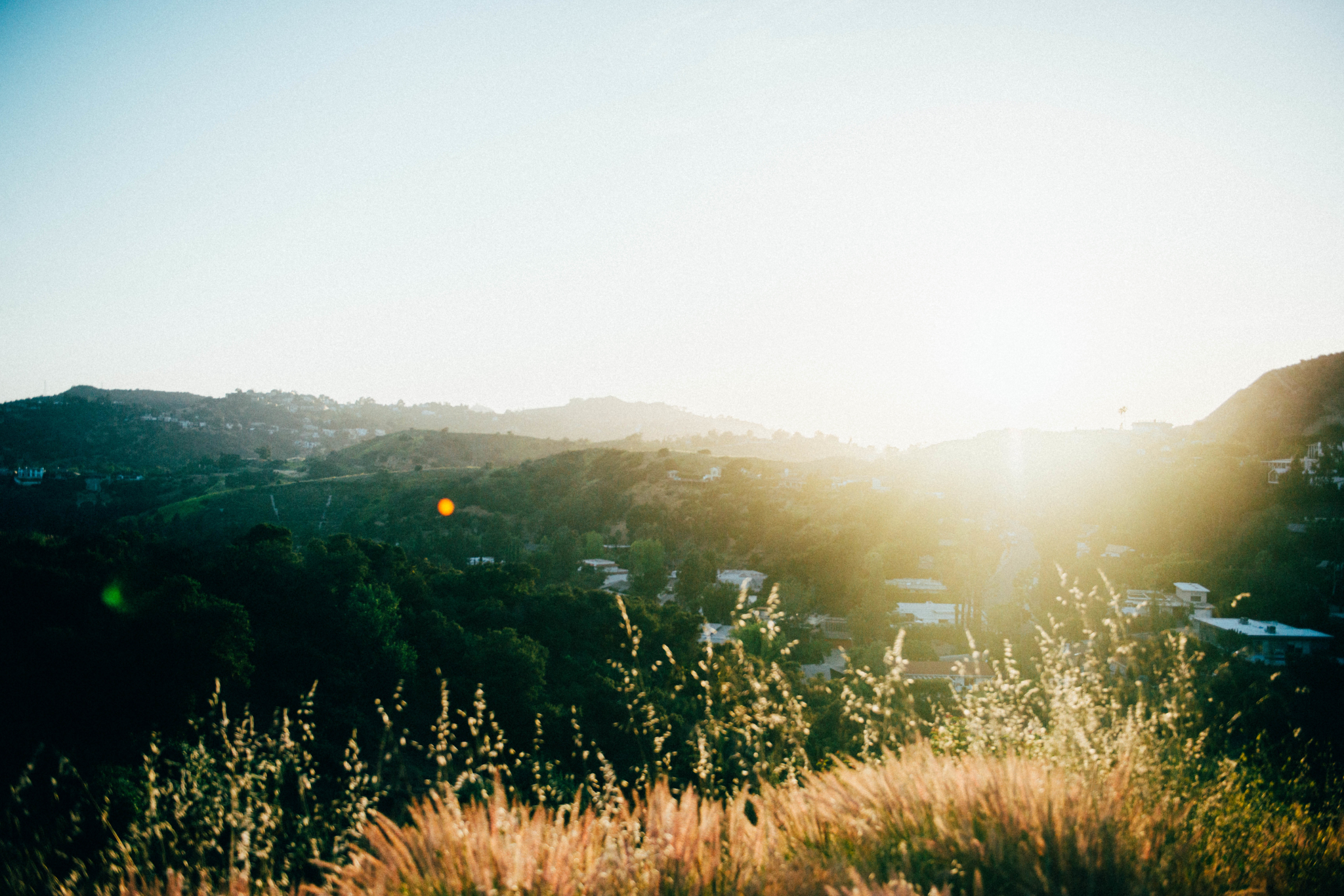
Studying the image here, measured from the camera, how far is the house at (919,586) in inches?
1443

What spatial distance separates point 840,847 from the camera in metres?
2.62

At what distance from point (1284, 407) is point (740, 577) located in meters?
101

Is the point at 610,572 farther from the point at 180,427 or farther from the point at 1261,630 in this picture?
the point at 180,427

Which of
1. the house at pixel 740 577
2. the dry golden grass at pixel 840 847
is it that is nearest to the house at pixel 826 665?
the house at pixel 740 577

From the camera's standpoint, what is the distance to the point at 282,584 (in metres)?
14.5

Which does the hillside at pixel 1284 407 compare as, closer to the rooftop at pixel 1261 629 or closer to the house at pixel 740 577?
the rooftop at pixel 1261 629

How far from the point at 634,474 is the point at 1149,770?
195 feet

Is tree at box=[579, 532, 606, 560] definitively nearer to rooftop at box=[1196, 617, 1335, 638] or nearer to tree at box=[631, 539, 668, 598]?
tree at box=[631, 539, 668, 598]

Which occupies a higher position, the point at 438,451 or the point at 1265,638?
the point at 438,451

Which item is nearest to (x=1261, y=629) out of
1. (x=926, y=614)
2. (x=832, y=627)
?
(x=926, y=614)

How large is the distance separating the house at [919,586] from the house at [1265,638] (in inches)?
520

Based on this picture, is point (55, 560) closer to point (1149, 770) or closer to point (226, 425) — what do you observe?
point (1149, 770)

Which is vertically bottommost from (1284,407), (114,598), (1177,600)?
(1177,600)

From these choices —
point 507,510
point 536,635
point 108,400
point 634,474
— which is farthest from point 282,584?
point 108,400
